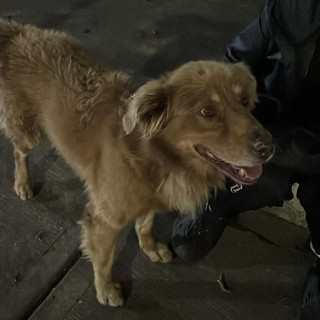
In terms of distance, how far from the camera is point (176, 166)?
185 cm

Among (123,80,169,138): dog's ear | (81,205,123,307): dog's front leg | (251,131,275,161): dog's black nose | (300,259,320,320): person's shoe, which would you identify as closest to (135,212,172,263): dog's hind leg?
(81,205,123,307): dog's front leg

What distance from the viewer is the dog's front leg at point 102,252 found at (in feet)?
6.70

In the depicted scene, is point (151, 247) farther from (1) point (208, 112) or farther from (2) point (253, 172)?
(1) point (208, 112)

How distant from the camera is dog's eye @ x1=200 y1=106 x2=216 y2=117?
5.46 ft

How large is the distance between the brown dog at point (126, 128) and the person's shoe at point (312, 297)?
77 centimetres

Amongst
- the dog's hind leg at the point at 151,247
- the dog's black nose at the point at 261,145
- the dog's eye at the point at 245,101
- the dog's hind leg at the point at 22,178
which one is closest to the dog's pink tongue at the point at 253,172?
the dog's black nose at the point at 261,145

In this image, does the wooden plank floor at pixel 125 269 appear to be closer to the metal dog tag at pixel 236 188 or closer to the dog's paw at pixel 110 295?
the dog's paw at pixel 110 295

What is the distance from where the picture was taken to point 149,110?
65.0 inches

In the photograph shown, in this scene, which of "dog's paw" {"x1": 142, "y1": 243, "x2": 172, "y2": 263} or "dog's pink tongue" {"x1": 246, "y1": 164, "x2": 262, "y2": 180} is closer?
"dog's pink tongue" {"x1": 246, "y1": 164, "x2": 262, "y2": 180}

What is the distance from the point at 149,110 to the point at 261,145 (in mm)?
448

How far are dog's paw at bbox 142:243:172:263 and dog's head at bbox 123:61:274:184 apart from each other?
2.99ft

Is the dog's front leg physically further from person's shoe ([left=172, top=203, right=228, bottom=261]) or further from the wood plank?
person's shoe ([left=172, top=203, right=228, bottom=261])

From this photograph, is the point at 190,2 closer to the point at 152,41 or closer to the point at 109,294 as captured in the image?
the point at 152,41

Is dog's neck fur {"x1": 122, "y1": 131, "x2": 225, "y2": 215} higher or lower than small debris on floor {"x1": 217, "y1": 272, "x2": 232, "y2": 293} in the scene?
higher
